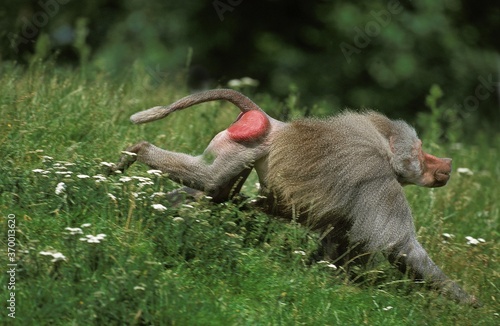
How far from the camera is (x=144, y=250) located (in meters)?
5.19

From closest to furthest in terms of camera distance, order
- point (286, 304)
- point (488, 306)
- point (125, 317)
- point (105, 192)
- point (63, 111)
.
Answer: point (125, 317) → point (286, 304) → point (105, 192) → point (488, 306) → point (63, 111)

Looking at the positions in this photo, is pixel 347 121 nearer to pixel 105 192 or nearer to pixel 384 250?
pixel 384 250

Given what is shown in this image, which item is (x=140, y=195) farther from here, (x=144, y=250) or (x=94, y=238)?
(x=94, y=238)

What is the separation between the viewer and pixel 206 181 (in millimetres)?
5758

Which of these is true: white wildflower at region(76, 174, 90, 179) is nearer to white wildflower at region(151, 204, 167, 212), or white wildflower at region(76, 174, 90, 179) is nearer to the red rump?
white wildflower at region(151, 204, 167, 212)

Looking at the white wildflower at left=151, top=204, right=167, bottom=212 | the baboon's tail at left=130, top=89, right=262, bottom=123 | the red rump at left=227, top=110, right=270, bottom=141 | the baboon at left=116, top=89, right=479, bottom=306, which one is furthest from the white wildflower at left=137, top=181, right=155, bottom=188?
the red rump at left=227, top=110, right=270, bottom=141

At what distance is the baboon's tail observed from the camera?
5957mm

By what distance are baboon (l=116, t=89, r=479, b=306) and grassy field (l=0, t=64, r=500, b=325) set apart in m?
0.14

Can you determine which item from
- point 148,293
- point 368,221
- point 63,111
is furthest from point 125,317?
point 63,111

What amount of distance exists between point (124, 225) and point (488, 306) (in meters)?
2.32

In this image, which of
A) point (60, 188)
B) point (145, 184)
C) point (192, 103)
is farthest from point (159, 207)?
point (192, 103)

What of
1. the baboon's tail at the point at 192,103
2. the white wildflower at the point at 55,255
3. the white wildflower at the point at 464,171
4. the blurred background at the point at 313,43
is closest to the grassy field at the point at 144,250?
the white wildflower at the point at 55,255

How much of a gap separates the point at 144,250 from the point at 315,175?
1.25 m

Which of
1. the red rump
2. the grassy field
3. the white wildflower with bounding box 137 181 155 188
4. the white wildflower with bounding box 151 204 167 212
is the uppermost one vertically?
the red rump
